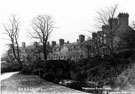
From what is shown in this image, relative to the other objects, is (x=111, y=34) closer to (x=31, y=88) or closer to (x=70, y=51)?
(x=31, y=88)

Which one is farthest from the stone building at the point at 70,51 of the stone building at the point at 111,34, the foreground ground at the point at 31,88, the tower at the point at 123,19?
the foreground ground at the point at 31,88

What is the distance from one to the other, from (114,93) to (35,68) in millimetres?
14071

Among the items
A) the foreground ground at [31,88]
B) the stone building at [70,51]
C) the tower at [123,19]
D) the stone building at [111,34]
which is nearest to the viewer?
the foreground ground at [31,88]

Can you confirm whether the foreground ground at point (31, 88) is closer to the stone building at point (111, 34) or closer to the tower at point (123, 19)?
the stone building at point (111, 34)

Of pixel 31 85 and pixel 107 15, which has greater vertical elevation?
pixel 107 15

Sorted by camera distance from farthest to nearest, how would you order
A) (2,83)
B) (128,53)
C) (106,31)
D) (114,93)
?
(106,31) → (128,53) → (2,83) → (114,93)

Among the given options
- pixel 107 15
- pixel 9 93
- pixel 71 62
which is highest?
pixel 107 15

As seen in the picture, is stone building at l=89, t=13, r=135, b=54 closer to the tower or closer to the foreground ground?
the tower

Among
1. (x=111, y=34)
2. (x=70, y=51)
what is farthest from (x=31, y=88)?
(x=70, y=51)

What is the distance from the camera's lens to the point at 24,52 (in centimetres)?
6525

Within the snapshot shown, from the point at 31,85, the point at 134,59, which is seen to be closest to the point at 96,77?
the point at 134,59

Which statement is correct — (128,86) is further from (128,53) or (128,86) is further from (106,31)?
(106,31)

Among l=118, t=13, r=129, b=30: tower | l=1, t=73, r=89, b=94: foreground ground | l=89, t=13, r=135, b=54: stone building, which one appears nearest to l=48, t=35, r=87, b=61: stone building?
l=89, t=13, r=135, b=54: stone building

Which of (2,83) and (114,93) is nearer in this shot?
(114,93)
